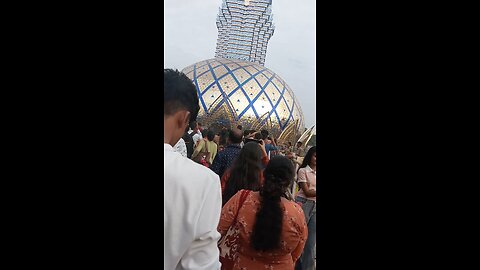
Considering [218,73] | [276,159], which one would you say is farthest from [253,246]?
[218,73]

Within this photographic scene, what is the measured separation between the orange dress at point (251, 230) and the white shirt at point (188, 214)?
0.31 meters

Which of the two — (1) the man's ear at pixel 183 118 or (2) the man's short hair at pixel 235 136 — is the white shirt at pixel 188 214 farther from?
(2) the man's short hair at pixel 235 136

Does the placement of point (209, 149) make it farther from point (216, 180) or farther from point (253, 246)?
point (216, 180)

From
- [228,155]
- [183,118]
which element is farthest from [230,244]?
[228,155]

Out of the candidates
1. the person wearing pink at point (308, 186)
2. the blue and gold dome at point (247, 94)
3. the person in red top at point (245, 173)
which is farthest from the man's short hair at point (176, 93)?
the blue and gold dome at point (247, 94)

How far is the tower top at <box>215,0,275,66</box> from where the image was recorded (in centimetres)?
684

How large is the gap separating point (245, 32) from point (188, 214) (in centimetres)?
739

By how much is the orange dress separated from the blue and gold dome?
6.03m

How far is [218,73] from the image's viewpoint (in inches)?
302

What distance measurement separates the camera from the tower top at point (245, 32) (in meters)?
6.84

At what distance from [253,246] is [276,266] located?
102 millimetres

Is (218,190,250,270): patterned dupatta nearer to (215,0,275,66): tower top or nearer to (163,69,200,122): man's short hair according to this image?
(163,69,200,122): man's short hair
